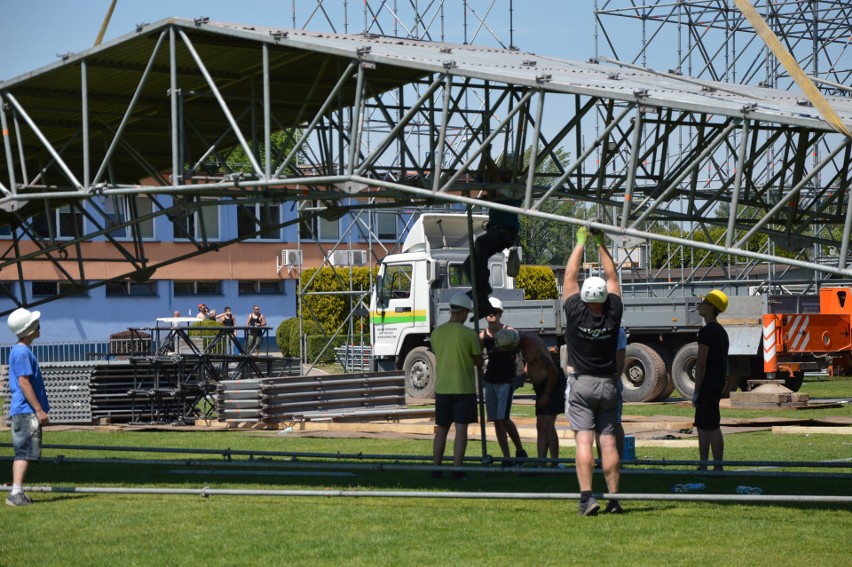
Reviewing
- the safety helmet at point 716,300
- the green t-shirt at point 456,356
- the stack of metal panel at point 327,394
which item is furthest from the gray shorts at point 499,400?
the stack of metal panel at point 327,394

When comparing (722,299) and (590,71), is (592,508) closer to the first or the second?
(722,299)

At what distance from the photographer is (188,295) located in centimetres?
5344

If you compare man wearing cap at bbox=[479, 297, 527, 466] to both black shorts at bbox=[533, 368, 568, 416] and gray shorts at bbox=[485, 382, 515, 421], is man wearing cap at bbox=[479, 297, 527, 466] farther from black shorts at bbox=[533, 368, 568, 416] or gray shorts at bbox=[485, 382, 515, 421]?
black shorts at bbox=[533, 368, 568, 416]

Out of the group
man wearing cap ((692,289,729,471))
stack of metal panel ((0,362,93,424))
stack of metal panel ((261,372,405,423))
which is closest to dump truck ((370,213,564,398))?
stack of metal panel ((261,372,405,423))

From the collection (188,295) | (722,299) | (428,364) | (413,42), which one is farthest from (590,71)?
(188,295)

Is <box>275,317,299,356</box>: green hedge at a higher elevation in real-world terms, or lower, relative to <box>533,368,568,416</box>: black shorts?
lower

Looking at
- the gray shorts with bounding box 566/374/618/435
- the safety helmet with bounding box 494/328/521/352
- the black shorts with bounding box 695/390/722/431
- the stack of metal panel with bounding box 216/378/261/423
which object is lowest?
the stack of metal panel with bounding box 216/378/261/423

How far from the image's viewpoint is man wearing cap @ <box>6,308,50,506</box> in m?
11.8

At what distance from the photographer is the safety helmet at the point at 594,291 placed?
1054cm

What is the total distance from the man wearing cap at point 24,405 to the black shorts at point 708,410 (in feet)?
20.2

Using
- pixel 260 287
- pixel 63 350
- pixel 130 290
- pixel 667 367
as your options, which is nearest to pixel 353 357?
pixel 63 350

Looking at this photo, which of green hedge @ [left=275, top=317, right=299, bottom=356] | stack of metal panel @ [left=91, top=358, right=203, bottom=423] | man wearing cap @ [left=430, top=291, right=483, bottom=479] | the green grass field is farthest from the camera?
green hedge @ [left=275, top=317, right=299, bottom=356]

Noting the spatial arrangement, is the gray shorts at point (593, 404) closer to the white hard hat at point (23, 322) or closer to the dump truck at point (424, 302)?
the white hard hat at point (23, 322)

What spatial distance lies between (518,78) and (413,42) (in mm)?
3688
